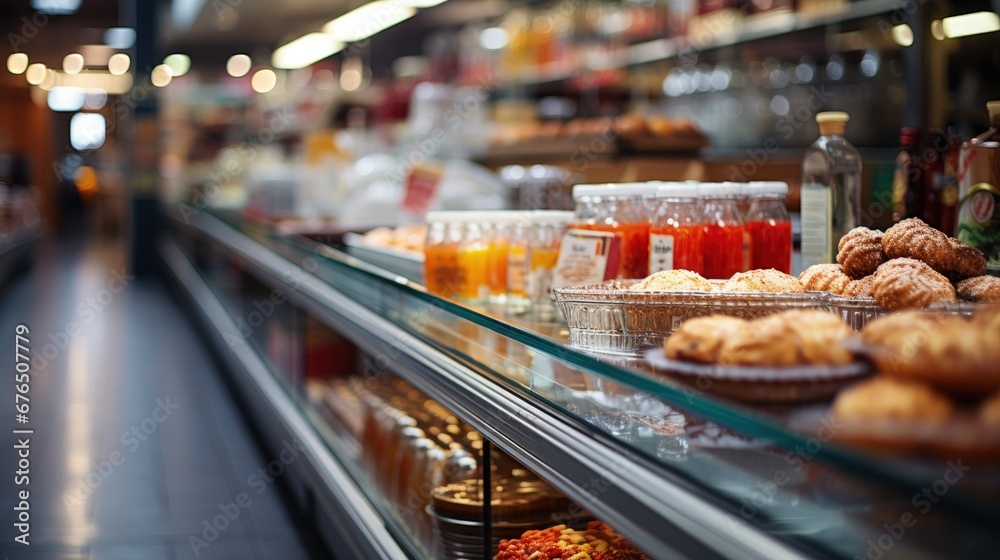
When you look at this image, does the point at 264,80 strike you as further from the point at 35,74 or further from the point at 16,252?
the point at 35,74

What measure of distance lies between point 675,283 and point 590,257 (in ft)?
1.35

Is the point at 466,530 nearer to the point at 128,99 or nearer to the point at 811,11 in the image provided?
the point at 811,11

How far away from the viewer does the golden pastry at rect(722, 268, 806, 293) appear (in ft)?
4.91

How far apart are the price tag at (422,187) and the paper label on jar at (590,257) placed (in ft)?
A: 6.63

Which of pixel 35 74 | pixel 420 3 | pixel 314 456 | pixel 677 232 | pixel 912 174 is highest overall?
pixel 35 74

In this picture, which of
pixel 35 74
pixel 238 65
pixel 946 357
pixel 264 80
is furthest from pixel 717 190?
pixel 35 74

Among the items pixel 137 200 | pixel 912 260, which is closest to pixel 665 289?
pixel 912 260

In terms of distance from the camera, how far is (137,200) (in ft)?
42.1

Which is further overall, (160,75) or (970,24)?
(160,75)

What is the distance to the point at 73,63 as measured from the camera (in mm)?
22797

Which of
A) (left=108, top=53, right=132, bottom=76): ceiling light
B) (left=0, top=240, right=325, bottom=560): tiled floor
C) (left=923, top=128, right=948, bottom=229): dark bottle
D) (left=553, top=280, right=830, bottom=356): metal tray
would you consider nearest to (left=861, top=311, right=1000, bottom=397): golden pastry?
(left=553, top=280, right=830, bottom=356): metal tray

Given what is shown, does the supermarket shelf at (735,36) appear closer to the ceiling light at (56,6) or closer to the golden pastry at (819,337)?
the golden pastry at (819,337)

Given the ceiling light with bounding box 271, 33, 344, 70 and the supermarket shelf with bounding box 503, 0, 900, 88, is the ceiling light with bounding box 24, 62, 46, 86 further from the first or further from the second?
the supermarket shelf with bounding box 503, 0, 900, 88

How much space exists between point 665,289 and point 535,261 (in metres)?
0.75
